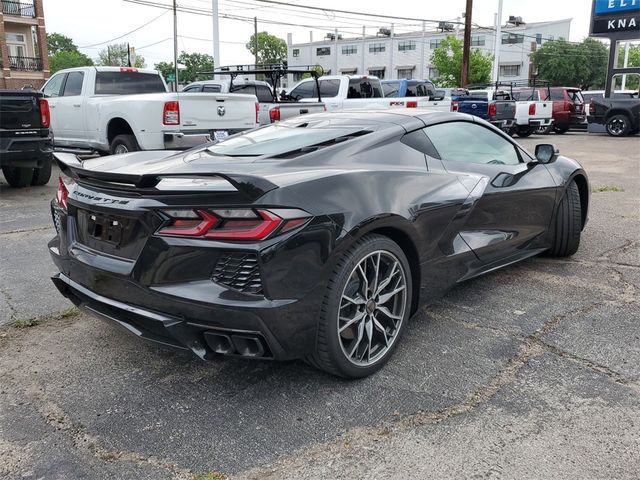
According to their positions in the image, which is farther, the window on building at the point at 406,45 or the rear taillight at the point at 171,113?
the window on building at the point at 406,45

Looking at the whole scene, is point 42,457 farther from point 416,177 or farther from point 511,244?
point 511,244

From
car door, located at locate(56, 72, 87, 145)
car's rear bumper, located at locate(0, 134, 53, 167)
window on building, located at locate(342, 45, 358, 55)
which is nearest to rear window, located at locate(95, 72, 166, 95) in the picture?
car door, located at locate(56, 72, 87, 145)

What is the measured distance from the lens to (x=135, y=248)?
273cm

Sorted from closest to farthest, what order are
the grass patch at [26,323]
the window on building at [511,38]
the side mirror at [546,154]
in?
the grass patch at [26,323] → the side mirror at [546,154] → the window on building at [511,38]

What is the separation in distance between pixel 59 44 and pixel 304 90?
115415 mm

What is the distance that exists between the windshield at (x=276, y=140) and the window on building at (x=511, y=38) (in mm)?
79161

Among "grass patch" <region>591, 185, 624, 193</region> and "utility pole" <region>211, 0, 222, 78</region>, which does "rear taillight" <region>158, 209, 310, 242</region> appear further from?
"utility pole" <region>211, 0, 222, 78</region>

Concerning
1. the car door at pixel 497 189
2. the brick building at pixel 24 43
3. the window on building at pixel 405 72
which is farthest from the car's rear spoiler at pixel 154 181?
the window on building at pixel 405 72

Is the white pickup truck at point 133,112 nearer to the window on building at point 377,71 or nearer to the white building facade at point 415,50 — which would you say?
the white building facade at point 415,50

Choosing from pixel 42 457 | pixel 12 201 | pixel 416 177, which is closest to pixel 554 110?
pixel 12 201

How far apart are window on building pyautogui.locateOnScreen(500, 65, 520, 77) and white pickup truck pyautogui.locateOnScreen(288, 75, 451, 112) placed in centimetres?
6913

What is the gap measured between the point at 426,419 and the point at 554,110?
22.5 meters

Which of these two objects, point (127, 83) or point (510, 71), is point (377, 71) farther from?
point (127, 83)

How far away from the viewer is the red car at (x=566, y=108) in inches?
888
